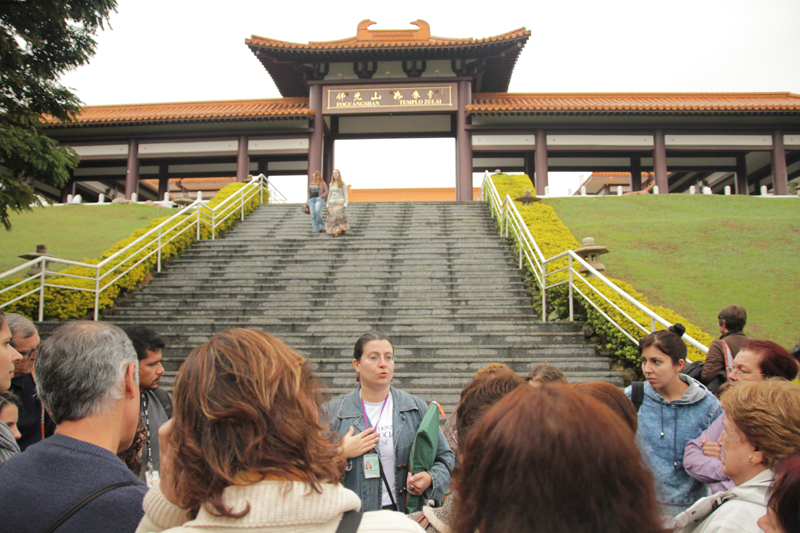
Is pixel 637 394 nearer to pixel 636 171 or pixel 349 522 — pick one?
pixel 349 522

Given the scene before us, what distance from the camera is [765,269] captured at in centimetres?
898

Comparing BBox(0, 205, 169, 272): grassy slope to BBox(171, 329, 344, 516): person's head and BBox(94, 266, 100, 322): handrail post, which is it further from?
BBox(171, 329, 344, 516): person's head

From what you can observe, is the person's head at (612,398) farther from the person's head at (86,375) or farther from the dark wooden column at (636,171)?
the dark wooden column at (636,171)

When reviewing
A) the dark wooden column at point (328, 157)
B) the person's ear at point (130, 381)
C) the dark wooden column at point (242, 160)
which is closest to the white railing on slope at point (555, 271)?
the person's ear at point (130, 381)

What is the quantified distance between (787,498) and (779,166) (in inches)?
760

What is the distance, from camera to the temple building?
16.2 metres

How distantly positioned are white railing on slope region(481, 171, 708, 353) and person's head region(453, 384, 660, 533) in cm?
426

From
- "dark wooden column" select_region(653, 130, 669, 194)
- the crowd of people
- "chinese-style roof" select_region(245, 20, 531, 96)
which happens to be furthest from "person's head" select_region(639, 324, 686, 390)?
"dark wooden column" select_region(653, 130, 669, 194)

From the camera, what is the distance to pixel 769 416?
1745 mm

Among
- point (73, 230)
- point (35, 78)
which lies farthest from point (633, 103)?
point (73, 230)

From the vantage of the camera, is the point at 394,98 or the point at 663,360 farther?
the point at 394,98

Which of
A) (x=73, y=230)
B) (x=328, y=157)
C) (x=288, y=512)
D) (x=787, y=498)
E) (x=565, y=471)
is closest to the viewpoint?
(x=565, y=471)

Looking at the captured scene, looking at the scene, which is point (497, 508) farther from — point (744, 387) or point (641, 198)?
point (641, 198)

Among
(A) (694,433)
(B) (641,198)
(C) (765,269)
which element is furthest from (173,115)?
(A) (694,433)
